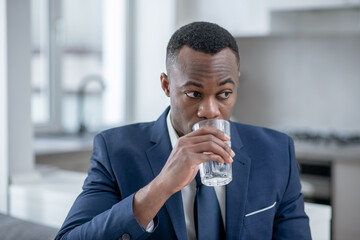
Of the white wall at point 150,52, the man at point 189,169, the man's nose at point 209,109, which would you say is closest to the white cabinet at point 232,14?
the white wall at point 150,52

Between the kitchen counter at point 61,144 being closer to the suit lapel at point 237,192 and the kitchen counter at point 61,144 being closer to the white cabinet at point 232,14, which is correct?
the white cabinet at point 232,14

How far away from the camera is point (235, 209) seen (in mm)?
1271

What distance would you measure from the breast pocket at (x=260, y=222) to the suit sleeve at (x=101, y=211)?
283mm

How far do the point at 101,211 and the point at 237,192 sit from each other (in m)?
0.39

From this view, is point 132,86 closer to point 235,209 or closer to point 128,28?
point 128,28

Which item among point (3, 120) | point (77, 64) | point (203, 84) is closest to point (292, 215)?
point (203, 84)

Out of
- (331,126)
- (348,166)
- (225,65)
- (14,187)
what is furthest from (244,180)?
(331,126)

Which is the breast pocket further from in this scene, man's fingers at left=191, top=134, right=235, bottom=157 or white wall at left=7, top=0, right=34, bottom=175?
white wall at left=7, top=0, right=34, bottom=175

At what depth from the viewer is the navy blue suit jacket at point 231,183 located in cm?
124

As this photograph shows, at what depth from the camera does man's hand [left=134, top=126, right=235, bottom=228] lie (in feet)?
3.42

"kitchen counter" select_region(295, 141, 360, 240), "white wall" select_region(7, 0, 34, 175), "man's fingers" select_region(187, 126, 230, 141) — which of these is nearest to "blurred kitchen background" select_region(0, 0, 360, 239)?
"kitchen counter" select_region(295, 141, 360, 240)

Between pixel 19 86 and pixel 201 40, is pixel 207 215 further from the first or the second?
pixel 19 86

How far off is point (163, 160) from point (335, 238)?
7.98 ft

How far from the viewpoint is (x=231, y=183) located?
4.29 ft
